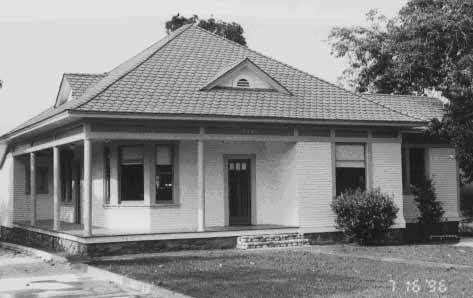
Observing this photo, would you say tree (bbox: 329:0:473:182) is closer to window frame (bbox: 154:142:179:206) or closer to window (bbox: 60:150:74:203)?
window frame (bbox: 154:142:179:206)

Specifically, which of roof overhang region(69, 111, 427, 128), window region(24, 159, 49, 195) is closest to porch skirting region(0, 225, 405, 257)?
roof overhang region(69, 111, 427, 128)

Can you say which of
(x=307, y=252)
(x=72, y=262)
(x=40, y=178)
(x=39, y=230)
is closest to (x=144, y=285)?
(x=72, y=262)

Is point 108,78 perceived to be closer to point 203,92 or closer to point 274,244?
point 203,92

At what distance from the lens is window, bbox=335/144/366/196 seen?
21406 millimetres

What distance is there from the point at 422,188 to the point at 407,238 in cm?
170

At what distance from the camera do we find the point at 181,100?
1995 centimetres

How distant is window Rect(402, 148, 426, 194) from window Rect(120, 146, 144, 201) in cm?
855

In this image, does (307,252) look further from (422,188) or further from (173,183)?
(422,188)

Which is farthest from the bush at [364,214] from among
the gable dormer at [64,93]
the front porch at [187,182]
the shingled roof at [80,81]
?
the gable dormer at [64,93]

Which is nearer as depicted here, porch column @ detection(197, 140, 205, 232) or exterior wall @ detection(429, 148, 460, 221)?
porch column @ detection(197, 140, 205, 232)

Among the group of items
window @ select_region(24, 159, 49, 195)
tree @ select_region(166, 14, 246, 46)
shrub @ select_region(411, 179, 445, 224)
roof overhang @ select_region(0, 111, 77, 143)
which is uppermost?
tree @ select_region(166, 14, 246, 46)

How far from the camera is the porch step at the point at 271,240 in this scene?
770 inches

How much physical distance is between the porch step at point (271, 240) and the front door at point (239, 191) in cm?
194

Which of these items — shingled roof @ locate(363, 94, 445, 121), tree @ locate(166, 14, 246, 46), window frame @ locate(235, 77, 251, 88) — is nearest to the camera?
window frame @ locate(235, 77, 251, 88)
